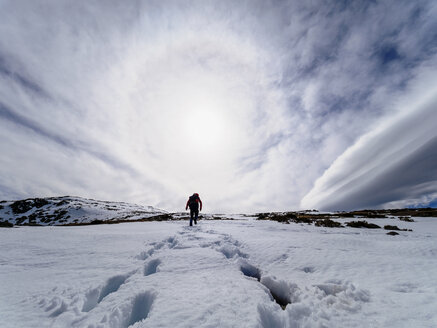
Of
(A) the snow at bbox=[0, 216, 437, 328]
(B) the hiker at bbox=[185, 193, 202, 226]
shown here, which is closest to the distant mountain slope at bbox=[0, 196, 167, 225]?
(B) the hiker at bbox=[185, 193, 202, 226]

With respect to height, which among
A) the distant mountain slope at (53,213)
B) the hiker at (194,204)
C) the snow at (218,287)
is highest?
the distant mountain slope at (53,213)

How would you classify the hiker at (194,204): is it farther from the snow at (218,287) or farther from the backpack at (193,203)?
the snow at (218,287)

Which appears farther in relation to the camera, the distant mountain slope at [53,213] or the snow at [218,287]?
the distant mountain slope at [53,213]

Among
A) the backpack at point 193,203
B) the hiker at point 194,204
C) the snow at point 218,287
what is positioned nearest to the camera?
the snow at point 218,287

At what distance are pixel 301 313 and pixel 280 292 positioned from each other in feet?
3.29

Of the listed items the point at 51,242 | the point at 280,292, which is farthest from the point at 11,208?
the point at 280,292

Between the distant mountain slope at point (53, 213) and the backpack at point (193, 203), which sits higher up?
the distant mountain slope at point (53, 213)

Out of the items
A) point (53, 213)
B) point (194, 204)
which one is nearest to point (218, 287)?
point (194, 204)

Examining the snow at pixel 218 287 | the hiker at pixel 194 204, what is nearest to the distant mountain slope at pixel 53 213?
the hiker at pixel 194 204

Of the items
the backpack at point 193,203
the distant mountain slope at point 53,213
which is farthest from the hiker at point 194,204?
the distant mountain slope at point 53,213

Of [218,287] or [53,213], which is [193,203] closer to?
[218,287]

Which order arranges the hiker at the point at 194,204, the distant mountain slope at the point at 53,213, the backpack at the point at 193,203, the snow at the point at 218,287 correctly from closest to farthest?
the snow at the point at 218,287 < the hiker at the point at 194,204 < the backpack at the point at 193,203 < the distant mountain slope at the point at 53,213

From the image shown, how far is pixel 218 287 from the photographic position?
3330 mm

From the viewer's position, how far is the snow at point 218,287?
2482 millimetres
